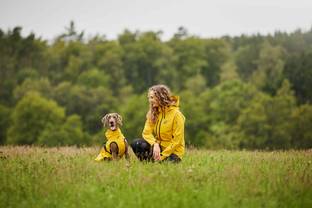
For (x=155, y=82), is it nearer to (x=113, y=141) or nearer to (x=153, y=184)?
(x=113, y=141)

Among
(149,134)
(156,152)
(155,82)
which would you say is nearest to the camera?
(156,152)

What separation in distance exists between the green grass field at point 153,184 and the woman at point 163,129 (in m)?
0.57

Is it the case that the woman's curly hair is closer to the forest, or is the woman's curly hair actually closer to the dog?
the dog

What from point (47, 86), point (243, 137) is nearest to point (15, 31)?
point (47, 86)

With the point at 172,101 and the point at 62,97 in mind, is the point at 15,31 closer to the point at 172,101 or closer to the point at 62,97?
the point at 62,97

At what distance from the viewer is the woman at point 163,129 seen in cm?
1245

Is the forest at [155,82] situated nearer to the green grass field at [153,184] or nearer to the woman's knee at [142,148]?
the woman's knee at [142,148]

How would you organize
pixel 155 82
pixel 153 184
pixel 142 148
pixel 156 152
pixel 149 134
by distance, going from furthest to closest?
pixel 155 82
pixel 149 134
pixel 142 148
pixel 156 152
pixel 153 184

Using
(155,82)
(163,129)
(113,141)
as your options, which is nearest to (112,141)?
(113,141)

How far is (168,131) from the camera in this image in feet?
41.5

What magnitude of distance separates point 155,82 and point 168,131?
292ft

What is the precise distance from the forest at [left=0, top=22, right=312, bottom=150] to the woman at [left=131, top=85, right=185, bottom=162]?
36.5 m

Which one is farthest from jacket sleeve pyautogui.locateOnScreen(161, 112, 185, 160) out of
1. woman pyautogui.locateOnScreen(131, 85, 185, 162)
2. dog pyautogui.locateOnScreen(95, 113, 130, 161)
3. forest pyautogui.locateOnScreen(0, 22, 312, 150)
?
forest pyautogui.locateOnScreen(0, 22, 312, 150)

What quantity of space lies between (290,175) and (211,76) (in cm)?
9848
